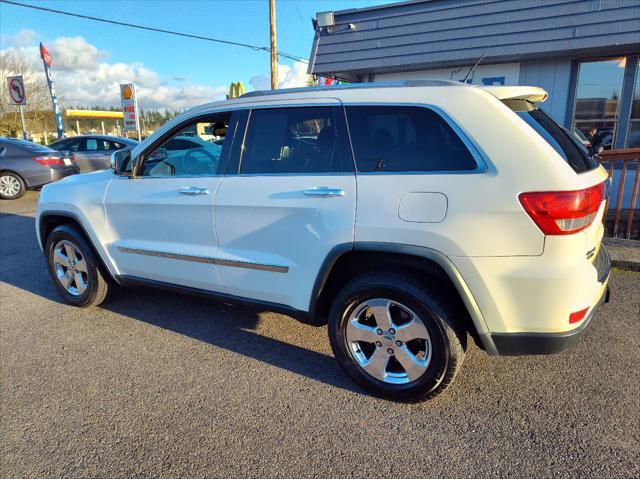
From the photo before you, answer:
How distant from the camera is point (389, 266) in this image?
102 inches

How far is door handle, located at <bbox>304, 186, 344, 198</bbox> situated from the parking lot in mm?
1211

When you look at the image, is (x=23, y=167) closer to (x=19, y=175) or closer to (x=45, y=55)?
(x=19, y=175)

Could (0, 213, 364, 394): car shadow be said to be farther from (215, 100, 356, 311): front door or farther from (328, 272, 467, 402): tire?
(215, 100, 356, 311): front door

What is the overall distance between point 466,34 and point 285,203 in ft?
20.7

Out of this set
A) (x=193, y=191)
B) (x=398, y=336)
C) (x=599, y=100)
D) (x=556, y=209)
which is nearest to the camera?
(x=556, y=209)

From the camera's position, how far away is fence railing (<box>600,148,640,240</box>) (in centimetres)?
500

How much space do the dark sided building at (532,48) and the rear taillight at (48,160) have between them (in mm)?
7171

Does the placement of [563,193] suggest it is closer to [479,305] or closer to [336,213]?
[479,305]

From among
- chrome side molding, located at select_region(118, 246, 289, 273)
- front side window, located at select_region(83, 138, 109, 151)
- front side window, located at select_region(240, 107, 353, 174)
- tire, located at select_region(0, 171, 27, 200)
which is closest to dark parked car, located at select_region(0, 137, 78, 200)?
tire, located at select_region(0, 171, 27, 200)

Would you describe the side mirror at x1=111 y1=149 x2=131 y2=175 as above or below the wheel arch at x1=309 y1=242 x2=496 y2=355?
above

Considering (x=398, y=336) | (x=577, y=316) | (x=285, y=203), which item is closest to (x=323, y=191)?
(x=285, y=203)

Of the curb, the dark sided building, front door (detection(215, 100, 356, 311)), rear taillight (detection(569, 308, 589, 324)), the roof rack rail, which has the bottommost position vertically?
the curb

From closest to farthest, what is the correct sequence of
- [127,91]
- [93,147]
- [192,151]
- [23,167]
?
[192,151], [23,167], [93,147], [127,91]

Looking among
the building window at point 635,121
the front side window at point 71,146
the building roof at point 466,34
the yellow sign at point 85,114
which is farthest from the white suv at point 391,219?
the yellow sign at point 85,114
